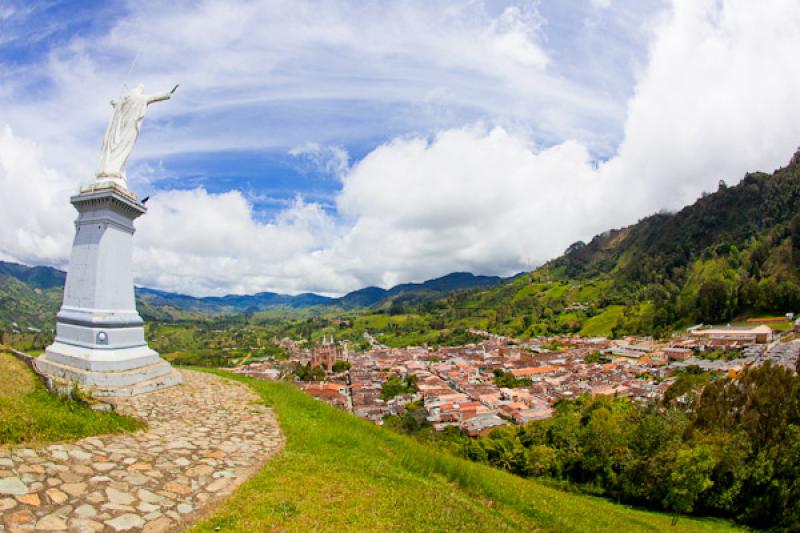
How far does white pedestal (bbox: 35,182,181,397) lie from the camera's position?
1099 cm

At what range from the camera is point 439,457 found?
845 cm

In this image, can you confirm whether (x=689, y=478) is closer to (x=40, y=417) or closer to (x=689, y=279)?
(x=40, y=417)

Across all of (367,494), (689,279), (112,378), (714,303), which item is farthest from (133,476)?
(689,279)

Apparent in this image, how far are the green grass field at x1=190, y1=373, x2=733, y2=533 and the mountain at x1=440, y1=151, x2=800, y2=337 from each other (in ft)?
324

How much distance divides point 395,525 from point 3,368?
8479 millimetres

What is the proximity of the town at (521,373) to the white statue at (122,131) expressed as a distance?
2331 cm

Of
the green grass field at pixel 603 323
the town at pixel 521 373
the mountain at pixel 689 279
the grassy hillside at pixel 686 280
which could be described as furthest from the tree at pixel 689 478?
the green grass field at pixel 603 323

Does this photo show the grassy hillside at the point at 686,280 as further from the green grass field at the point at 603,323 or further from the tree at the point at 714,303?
the green grass field at the point at 603,323

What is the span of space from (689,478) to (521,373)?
52.8 m

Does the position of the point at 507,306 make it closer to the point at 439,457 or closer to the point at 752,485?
the point at 752,485

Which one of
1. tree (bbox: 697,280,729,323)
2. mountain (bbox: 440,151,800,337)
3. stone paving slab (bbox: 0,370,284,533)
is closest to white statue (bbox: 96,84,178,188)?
stone paving slab (bbox: 0,370,284,533)

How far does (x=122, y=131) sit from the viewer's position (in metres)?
13.4

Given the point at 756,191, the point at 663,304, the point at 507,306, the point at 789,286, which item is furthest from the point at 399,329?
the point at 756,191

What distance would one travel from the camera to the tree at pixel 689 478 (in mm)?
18469
